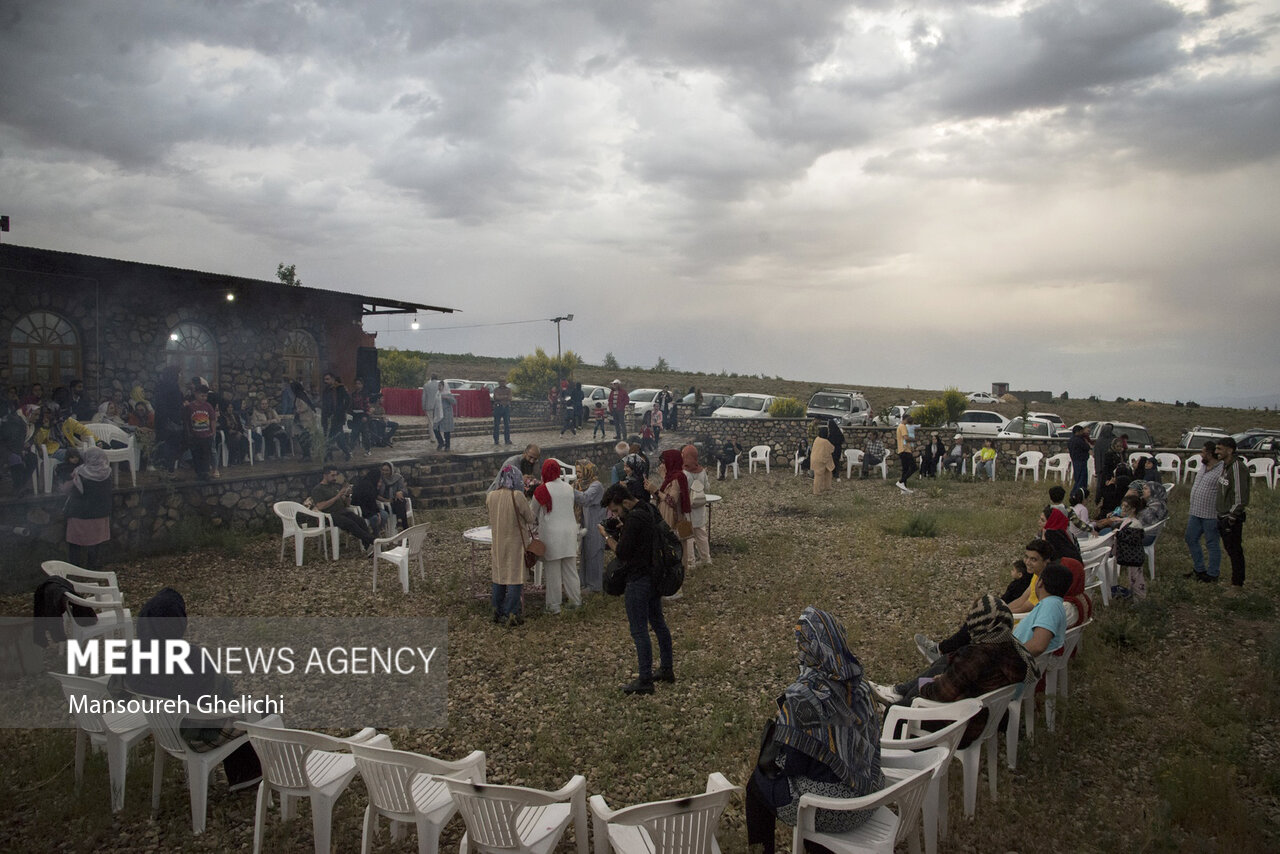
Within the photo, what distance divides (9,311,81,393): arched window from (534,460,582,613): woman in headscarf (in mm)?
10178

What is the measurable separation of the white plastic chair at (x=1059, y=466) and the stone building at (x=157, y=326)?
15.5 metres

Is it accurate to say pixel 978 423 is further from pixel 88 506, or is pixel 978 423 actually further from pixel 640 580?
pixel 88 506

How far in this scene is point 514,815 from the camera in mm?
2908

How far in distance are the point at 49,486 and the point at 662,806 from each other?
10.6 m

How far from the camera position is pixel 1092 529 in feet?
26.6

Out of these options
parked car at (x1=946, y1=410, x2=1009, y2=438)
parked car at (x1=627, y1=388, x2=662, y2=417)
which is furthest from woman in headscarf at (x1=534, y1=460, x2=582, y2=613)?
parked car at (x1=627, y1=388, x2=662, y2=417)

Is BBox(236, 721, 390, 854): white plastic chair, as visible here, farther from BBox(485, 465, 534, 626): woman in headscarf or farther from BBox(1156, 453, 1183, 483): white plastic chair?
BBox(1156, 453, 1183, 483): white plastic chair

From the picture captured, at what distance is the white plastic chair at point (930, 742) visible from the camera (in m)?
3.32

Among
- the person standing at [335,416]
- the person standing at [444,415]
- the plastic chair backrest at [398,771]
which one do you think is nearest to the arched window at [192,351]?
the person standing at [335,416]

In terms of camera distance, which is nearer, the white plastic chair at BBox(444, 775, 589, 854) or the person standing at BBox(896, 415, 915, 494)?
the white plastic chair at BBox(444, 775, 589, 854)

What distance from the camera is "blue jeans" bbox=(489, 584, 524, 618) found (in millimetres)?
7004

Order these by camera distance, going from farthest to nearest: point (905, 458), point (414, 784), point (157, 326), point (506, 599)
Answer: point (905, 458) < point (157, 326) < point (506, 599) < point (414, 784)

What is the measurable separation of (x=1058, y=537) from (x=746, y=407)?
675 inches

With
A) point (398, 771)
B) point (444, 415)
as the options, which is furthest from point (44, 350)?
point (398, 771)
